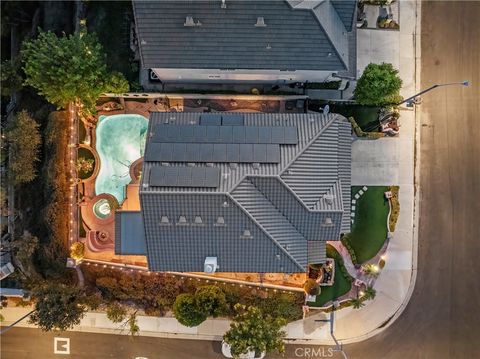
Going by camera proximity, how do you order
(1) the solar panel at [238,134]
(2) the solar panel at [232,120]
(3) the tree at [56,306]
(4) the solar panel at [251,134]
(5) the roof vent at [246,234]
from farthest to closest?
(3) the tree at [56,306], (2) the solar panel at [232,120], (1) the solar panel at [238,134], (4) the solar panel at [251,134], (5) the roof vent at [246,234]

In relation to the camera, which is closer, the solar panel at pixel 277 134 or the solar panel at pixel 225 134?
the solar panel at pixel 277 134

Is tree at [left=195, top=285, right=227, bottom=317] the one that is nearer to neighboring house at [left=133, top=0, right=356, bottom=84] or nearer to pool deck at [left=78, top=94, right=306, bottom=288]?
pool deck at [left=78, top=94, right=306, bottom=288]

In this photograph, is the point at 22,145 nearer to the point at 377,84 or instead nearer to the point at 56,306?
the point at 56,306

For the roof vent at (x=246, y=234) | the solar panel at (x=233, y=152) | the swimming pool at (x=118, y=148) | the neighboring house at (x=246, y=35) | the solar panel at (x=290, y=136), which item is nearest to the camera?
A: the neighboring house at (x=246, y=35)

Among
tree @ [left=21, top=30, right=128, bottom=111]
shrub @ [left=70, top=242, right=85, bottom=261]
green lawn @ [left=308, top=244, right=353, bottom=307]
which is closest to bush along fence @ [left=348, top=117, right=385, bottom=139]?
green lawn @ [left=308, top=244, right=353, bottom=307]

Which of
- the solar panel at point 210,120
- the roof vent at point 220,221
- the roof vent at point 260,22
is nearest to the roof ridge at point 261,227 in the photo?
the roof vent at point 220,221

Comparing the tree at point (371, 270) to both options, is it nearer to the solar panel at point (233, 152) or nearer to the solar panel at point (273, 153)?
the solar panel at point (273, 153)

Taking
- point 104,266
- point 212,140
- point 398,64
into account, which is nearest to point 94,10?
point 212,140
